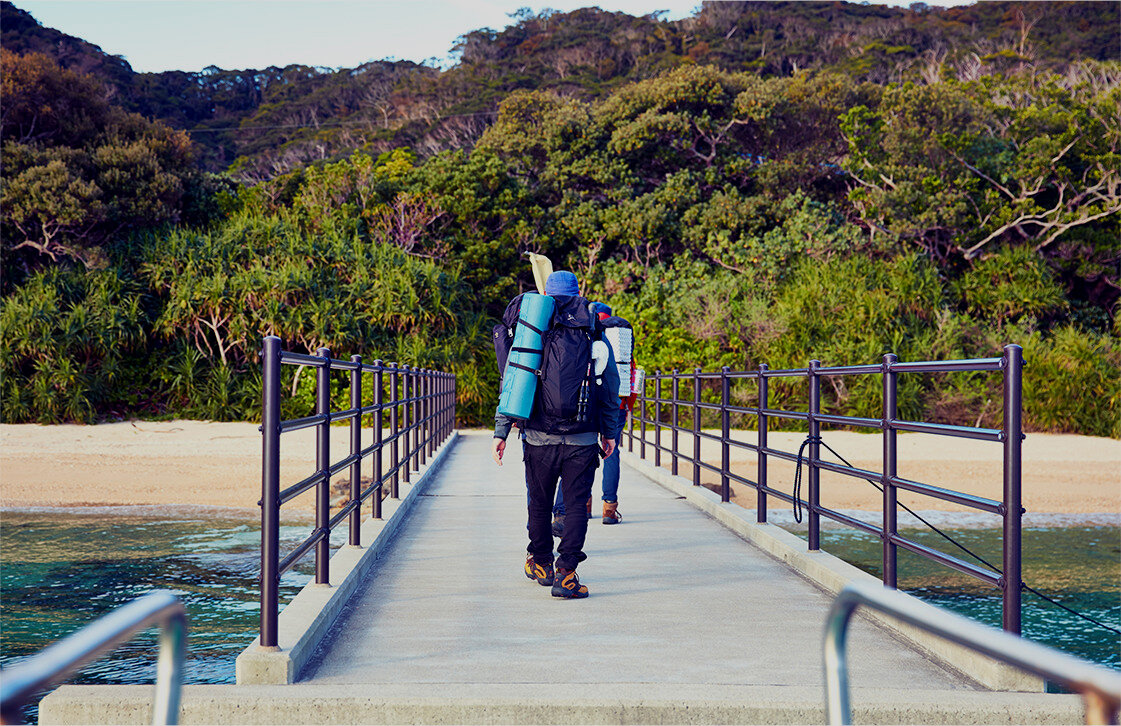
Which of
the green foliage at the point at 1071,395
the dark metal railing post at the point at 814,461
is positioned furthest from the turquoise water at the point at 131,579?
the green foliage at the point at 1071,395

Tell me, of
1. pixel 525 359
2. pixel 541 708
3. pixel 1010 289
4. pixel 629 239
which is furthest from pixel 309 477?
pixel 629 239

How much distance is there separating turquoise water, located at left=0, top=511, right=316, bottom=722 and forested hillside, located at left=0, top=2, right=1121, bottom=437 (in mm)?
10648

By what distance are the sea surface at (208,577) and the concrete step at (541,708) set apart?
2.31 m

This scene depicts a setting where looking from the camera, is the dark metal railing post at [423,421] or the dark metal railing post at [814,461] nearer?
the dark metal railing post at [814,461]

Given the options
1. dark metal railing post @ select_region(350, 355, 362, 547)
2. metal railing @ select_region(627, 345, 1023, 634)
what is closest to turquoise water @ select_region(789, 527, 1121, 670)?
metal railing @ select_region(627, 345, 1023, 634)

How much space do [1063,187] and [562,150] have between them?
14.6 m

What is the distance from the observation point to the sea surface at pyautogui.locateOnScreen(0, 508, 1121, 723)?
6.80 m

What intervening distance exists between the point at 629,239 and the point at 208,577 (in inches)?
860

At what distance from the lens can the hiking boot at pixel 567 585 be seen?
530 centimetres

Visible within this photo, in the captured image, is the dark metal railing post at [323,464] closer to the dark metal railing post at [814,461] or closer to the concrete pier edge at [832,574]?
the concrete pier edge at [832,574]

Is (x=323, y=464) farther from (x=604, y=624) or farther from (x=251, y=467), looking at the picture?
(x=251, y=467)

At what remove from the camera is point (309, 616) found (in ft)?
14.3

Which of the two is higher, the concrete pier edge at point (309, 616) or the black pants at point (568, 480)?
the black pants at point (568, 480)

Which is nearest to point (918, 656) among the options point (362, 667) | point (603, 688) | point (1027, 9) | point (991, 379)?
point (603, 688)
